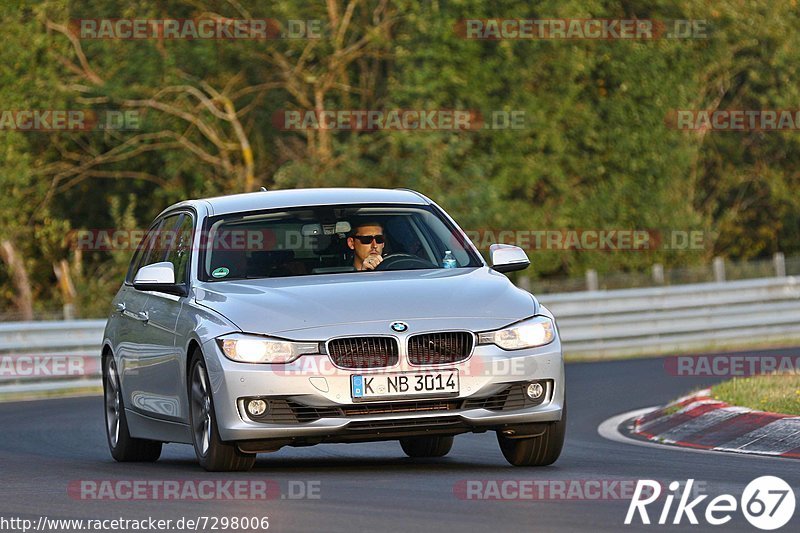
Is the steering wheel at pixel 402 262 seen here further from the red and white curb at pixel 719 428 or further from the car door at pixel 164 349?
the red and white curb at pixel 719 428

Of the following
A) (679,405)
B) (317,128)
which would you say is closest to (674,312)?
(317,128)

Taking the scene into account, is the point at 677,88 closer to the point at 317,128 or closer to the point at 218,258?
the point at 317,128

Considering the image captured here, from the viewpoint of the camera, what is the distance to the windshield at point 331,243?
10719mm

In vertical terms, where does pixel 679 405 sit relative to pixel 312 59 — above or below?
below

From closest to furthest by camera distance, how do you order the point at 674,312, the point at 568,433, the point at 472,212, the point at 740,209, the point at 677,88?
the point at 568,433 < the point at 674,312 < the point at 472,212 < the point at 677,88 < the point at 740,209

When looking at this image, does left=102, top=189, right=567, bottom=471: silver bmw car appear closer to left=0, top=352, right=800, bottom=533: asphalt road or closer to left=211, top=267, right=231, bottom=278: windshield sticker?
left=211, top=267, right=231, bottom=278: windshield sticker

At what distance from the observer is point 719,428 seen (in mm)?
12438

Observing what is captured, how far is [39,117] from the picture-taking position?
3419 centimetres

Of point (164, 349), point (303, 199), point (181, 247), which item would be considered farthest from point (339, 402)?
point (181, 247)

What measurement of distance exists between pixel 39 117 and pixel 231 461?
83.0 ft

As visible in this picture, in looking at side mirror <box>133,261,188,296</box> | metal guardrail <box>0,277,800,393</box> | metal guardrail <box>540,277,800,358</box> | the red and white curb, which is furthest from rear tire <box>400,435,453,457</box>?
metal guardrail <box>540,277,800,358</box>

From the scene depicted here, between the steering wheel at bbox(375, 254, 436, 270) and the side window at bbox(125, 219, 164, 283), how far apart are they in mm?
2143

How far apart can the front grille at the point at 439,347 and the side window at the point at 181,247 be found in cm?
188

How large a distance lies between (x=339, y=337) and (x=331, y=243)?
59.0 inches
